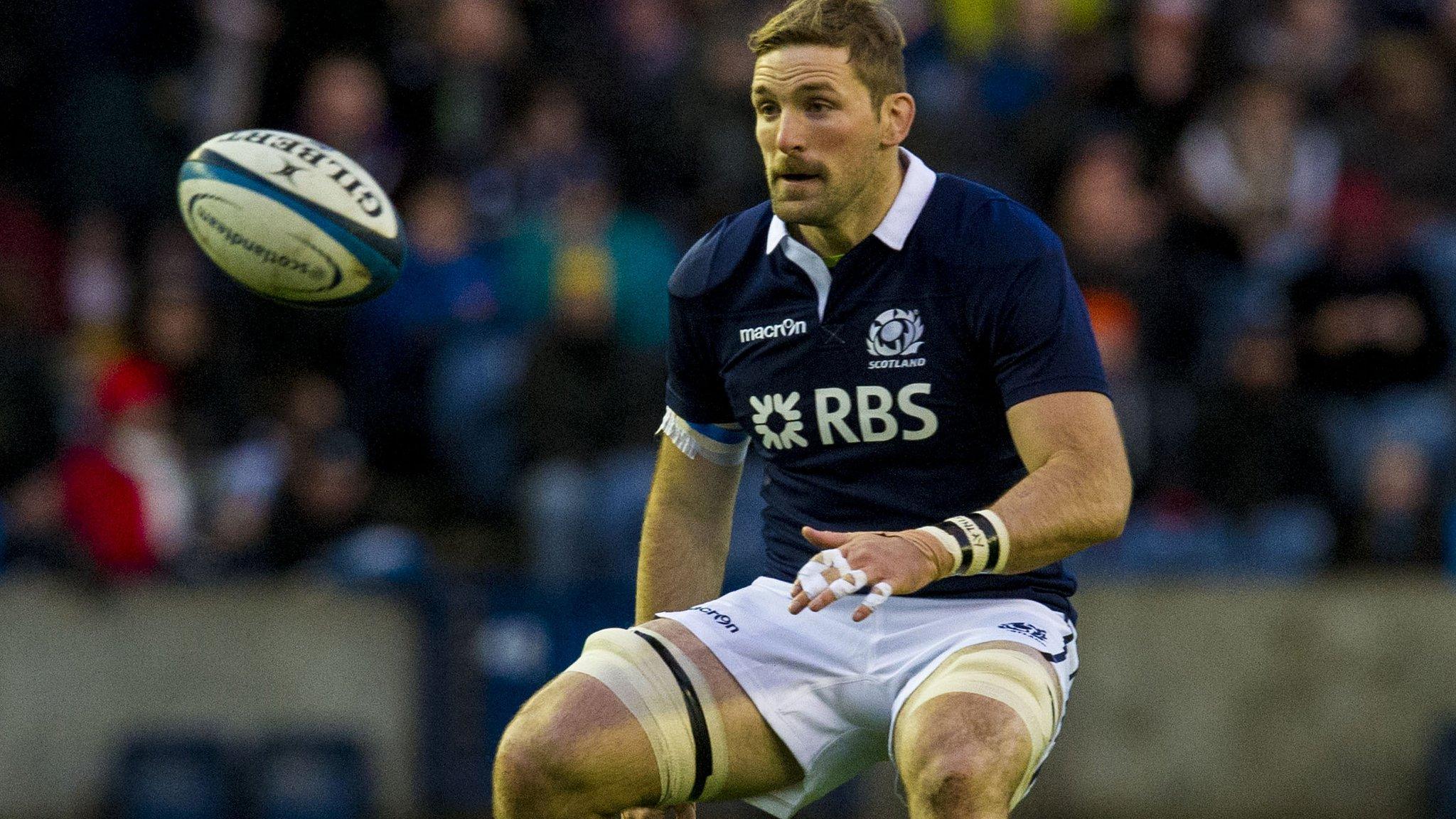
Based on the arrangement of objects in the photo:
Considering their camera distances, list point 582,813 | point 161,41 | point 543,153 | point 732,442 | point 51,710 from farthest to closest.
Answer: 1. point 161,41
2. point 543,153
3. point 51,710
4. point 732,442
5. point 582,813

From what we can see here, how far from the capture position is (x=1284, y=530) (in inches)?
424

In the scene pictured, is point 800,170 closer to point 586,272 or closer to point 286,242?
point 286,242

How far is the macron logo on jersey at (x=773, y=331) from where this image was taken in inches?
220

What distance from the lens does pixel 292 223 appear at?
607 centimetres

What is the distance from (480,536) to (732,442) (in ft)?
17.3

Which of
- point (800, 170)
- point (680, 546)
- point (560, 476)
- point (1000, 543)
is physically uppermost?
point (800, 170)

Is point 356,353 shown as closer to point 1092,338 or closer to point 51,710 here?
point 51,710

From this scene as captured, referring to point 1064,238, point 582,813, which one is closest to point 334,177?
point 582,813

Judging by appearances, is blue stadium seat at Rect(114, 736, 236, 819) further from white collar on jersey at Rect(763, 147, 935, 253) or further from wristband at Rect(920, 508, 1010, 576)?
wristband at Rect(920, 508, 1010, 576)

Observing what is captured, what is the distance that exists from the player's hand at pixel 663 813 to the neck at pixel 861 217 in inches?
58.7

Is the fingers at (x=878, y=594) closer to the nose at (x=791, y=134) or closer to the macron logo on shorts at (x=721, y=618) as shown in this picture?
the macron logo on shorts at (x=721, y=618)

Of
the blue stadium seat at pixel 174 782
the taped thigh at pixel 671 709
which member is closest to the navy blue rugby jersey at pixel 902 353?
the taped thigh at pixel 671 709

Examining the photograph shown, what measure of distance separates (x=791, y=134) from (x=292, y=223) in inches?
60.4

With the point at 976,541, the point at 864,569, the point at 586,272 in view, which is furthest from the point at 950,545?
the point at 586,272
